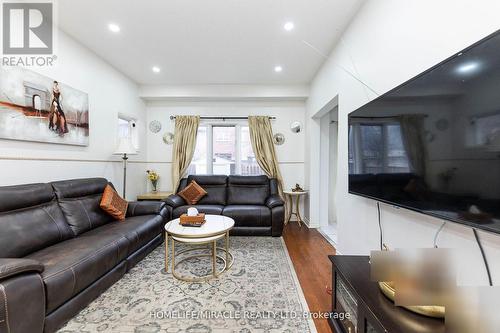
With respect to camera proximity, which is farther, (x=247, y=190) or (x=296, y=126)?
(x=296, y=126)

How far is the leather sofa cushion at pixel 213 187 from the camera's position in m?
4.08

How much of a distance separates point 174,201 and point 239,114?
7.29ft

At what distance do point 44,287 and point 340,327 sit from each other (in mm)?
2011

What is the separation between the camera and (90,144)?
300 cm

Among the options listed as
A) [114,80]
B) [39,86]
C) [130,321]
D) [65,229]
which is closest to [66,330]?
[130,321]

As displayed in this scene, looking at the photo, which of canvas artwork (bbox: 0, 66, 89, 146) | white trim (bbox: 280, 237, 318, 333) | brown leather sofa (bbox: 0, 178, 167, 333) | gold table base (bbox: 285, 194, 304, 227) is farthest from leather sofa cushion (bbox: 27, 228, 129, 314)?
gold table base (bbox: 285, 194, 304, 227)

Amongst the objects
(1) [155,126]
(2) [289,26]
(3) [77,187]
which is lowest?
(3) [77,187]

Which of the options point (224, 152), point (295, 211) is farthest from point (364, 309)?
point (224, 152)

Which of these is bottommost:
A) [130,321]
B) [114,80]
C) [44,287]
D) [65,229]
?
[130,321]

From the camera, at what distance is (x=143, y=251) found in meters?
2.61

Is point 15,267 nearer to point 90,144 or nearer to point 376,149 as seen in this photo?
point 90,144

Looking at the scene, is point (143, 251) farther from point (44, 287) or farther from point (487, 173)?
point (487, 173)

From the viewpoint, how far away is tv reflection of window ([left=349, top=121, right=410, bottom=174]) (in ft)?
4.42

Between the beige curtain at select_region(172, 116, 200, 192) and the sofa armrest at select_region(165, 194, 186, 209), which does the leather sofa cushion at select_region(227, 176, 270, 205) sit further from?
the beige curtain at select_region(172, 116, 200, 192)
